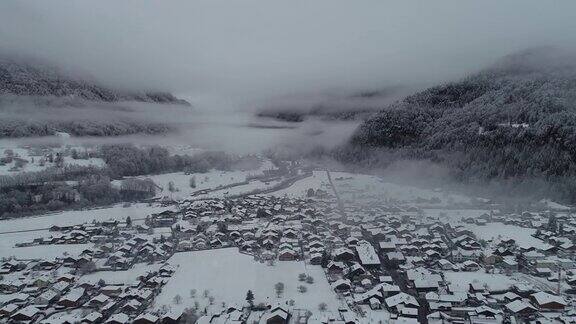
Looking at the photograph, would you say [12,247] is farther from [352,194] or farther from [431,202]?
[431,202]

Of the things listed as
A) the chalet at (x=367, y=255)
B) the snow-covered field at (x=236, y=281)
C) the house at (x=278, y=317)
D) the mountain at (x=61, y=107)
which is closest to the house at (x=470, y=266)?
the chalet at (x=367, y=255)

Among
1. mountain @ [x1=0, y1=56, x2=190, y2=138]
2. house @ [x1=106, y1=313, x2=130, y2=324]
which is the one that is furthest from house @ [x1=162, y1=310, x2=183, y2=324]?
mountain @ [x1=0, y1=56, x2=190, y2=138]

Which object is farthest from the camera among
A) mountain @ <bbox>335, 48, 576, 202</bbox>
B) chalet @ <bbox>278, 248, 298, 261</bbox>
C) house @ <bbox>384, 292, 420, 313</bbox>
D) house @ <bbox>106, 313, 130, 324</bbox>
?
mountain @ <bbox>335, 48, 576, 202</bbox>

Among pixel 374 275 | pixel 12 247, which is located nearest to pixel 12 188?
pixel 12 247

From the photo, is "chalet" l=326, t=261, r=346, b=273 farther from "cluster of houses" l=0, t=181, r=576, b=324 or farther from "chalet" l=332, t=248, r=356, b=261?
"chalet" l=332, t=248, r=356, b=261

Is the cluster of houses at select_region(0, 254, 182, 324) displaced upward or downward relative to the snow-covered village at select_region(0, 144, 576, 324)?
downward

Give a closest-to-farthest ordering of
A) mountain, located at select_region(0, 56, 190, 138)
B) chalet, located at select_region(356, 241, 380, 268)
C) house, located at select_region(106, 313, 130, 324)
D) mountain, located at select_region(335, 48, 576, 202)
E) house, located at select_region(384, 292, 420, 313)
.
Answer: house, located at select_region(106, 313, 130, 324) → house, located at select_region(384, 292, 420, 313) → chalet, located at select_region(356, 241, 380, 268) → mountain, located at select_region(335, 48, 576, 202) → mountain, located at select_region(0, 56, 190, 138)

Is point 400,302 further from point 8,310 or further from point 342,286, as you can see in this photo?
point 8,310
